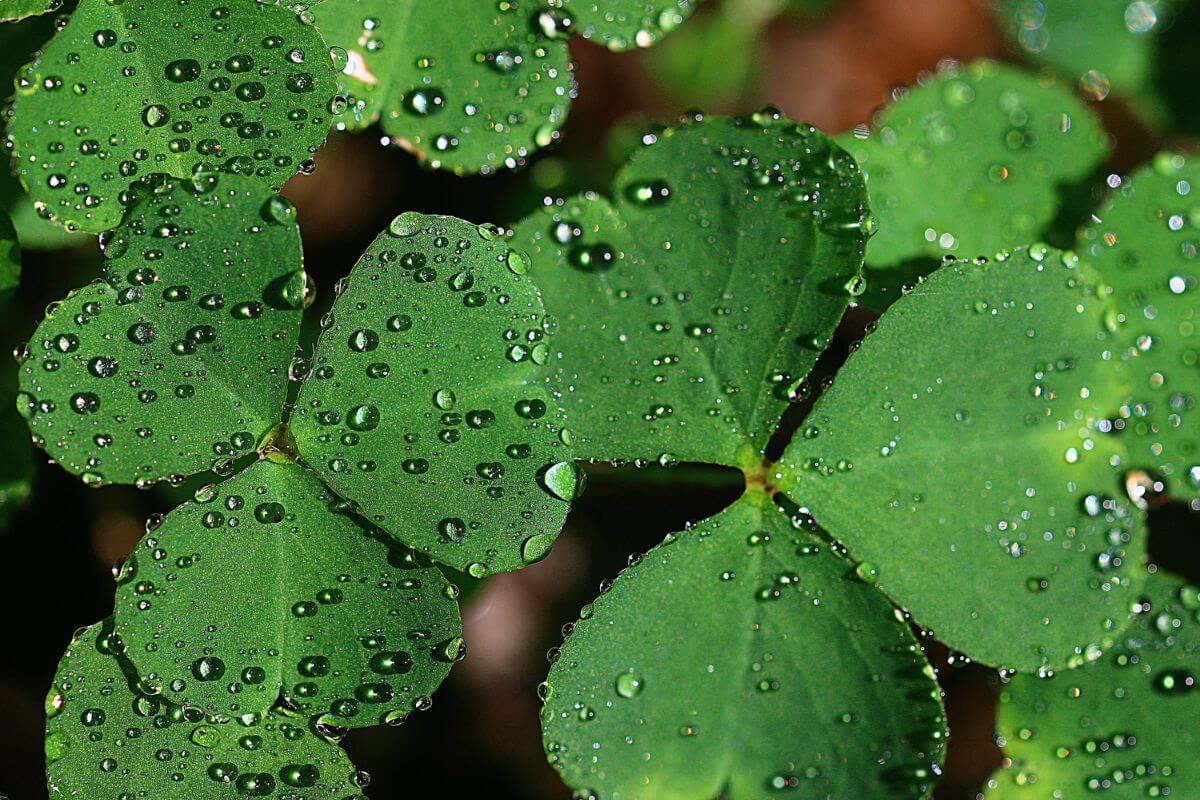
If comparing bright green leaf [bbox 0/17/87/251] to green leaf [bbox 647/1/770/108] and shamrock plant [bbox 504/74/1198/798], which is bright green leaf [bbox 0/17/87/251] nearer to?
shamrock plant [bbox 504/74/1198/798]

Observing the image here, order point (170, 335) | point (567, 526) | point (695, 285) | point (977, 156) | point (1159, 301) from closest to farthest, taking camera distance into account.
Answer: point (170, 335), point (695, 285), point (1159, 301), point (977, 156), point (567, 526)

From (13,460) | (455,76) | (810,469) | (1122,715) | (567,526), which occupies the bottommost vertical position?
(567,526)

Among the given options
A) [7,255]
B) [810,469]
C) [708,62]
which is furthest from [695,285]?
[708,62]

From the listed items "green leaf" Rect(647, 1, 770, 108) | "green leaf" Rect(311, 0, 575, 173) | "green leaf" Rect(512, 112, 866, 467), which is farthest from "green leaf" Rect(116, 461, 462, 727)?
"green leaf" Rect(647, 1, 770, 108)

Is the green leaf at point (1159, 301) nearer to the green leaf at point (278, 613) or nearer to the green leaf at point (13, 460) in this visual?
the green leaf at point (278, 613)

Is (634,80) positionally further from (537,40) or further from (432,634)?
(432,634)

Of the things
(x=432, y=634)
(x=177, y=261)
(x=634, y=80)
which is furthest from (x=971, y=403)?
(x=634, y=80)

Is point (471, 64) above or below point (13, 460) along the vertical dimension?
above

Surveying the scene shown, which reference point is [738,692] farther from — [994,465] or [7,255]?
[7,255]
